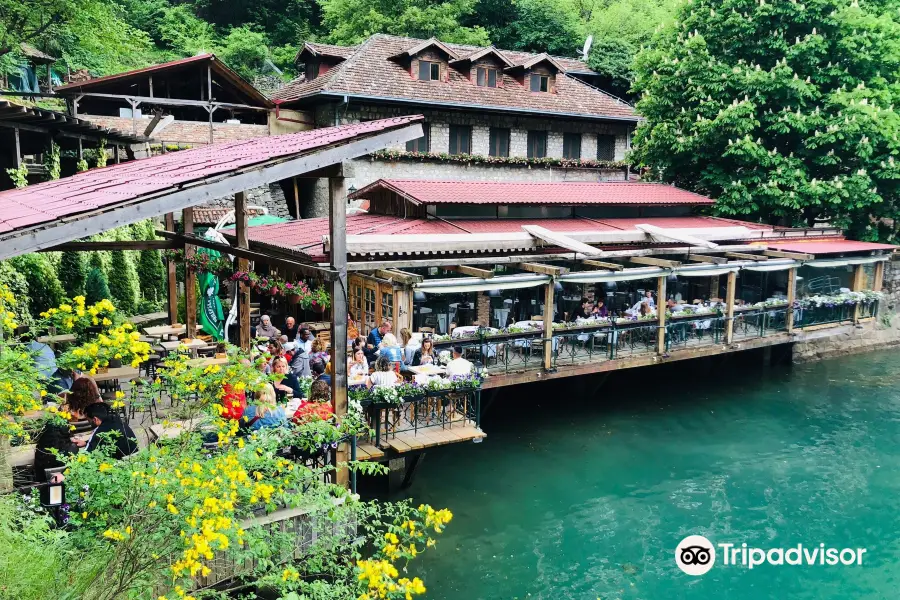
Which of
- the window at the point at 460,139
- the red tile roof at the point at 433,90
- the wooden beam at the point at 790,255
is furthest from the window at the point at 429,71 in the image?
the wooden beam at the point at 790,255

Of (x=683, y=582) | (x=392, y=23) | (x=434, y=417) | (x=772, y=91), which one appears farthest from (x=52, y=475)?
(x=392, y=23)

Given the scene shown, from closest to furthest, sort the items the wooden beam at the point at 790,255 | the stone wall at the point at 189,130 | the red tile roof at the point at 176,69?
the wooden beam at the point at 790,255
the red tile roof at the point at 176,69
the stone wall at the point at 189,130

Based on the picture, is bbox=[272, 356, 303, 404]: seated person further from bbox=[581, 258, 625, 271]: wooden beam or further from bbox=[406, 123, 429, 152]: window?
bbox=[406, 123, 429, 152]: window

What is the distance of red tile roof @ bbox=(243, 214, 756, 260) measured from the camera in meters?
17.3

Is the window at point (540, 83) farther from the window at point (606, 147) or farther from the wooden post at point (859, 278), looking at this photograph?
the wooden post at point (859, 278)

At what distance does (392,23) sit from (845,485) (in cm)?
3018

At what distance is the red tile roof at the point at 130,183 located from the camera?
609 cm

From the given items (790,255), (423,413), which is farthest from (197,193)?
(790,255)

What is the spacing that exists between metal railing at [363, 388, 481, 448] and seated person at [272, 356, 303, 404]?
1.04 metres

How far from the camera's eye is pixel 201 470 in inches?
221

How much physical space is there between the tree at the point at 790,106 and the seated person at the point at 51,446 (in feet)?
72.8

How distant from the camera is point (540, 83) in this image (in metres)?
29.0

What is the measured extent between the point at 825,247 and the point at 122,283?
64.2 ft

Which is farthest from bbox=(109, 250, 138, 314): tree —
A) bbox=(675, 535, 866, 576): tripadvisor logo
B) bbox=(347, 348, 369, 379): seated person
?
bbox=(675, 535, 866, 576): tripadvisor logo
